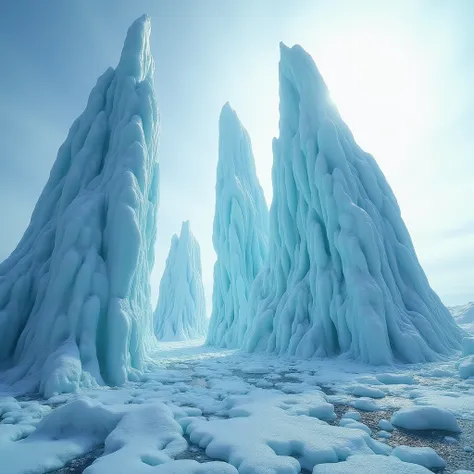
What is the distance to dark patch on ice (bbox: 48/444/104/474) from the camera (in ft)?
7.42

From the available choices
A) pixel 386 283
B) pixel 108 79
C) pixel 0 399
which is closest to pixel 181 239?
pixel 108 79

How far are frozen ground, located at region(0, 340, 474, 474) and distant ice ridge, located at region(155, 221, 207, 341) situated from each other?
28.5 m

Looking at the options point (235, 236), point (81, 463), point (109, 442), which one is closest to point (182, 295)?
point (235, 236)

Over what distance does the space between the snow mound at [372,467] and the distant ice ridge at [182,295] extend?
30.5 m

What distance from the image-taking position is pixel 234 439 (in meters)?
2.59

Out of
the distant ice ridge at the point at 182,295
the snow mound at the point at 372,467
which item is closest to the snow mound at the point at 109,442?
the snow mound at the point at 372,467

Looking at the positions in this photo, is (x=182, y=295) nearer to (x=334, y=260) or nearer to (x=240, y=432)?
(x=334, y=260)

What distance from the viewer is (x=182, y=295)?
33.8m

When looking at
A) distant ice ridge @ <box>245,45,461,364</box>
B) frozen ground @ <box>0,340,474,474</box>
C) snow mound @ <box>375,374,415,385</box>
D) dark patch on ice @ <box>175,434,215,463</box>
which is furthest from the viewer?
distant ice ridge @ <box>245,45,461,364</box>

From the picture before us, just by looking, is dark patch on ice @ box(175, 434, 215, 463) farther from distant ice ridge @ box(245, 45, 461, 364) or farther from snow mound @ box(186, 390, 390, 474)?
distant ice ridge @ box(245, 45, 461, 364)

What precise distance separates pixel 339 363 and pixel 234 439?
18.0 ft

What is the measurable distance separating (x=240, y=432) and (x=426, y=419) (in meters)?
1.95

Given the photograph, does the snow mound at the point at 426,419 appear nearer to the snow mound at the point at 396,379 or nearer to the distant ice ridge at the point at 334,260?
the snow mound at the point at 396,379

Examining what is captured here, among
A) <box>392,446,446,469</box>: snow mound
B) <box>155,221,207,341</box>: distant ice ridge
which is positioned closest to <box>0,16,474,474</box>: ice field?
<box>392,446,446,469</box>: snow mound
